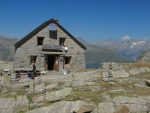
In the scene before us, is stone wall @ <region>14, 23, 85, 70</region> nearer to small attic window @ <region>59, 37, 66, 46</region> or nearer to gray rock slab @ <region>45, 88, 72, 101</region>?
small attic window @ <region>59, 37, 66, 46</region>

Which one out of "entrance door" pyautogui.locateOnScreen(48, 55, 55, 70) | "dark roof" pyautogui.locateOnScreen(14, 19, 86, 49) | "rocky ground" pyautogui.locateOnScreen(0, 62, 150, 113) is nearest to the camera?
"rocky ground" pyautogui.locateOnScreen(0, 62, 150, 113)

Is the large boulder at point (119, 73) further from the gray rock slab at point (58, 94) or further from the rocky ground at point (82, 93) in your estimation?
the gray rock slab at point (58, 94)

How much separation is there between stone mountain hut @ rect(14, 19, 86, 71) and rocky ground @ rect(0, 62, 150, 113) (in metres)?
16.2

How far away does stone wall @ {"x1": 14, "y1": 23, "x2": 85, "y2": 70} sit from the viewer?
6869 cm

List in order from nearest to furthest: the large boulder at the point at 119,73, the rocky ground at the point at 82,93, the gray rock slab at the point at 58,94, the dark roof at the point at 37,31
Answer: the rocky ground at the point at 82,93 → the gray rock slab at the point at 58,94 → the large boulder at the point at 119,73 → the dark roof at the point at 37,31

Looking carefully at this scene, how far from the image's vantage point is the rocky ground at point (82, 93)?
38344mm

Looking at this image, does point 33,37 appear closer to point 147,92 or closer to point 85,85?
point 85,85

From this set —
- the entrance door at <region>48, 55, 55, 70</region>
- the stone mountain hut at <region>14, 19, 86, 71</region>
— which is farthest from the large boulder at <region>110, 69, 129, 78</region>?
the entrance door at <region>48, 55, 55, 70</region>

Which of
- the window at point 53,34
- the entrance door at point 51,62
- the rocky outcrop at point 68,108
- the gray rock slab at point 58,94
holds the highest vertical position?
the window at point 53,34

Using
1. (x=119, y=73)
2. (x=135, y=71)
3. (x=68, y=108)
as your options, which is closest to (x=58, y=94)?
(x=68, y=108)

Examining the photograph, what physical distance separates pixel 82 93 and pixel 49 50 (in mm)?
30007

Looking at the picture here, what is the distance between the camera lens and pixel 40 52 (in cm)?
6988

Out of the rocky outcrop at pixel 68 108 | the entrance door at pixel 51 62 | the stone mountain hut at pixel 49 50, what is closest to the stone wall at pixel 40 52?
the stone mountain hut at pixel 49 50

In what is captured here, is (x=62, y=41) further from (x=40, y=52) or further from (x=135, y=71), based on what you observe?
(x=135, y=71)
